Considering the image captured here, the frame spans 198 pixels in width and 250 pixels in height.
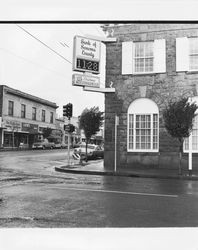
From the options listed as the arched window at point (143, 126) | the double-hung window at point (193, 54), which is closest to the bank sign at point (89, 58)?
the arched window at point (143, 126)

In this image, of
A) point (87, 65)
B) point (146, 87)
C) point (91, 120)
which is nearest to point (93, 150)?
point (91, 120)

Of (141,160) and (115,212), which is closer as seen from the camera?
(115,212)

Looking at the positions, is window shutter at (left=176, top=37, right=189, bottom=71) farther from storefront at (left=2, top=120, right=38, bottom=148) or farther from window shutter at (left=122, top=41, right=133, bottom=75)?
storefront at (left=2, top=120, right=38, bottom=148)

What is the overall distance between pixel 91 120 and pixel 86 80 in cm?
403

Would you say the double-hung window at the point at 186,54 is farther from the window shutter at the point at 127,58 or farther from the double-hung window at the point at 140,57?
the window shutter at the point at 127,58

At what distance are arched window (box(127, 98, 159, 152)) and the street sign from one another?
225cm

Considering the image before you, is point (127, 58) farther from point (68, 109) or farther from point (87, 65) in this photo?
point (68, 109)

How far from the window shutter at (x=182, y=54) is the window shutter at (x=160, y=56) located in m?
0.63

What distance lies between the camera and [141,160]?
646 inches

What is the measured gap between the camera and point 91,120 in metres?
18.6
